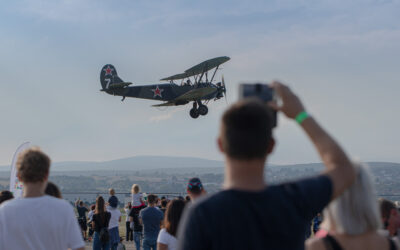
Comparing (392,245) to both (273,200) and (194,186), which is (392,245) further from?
(194,186)

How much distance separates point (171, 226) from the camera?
5.49 meters

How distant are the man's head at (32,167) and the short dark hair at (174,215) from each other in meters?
2.22

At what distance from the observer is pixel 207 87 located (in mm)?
29297

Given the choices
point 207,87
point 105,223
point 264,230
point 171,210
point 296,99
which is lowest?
point 105,223

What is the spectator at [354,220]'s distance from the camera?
2566 millimetres

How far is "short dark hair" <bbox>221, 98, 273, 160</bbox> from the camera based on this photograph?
6.90 feet

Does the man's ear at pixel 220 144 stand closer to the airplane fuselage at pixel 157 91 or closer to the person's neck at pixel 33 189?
the person's neck at pixel 33 189

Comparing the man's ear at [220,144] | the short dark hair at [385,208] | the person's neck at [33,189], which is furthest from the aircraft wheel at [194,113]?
the man's ear at [220,144]

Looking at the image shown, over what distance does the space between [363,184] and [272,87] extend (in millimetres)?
738

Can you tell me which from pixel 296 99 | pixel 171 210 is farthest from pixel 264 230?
pixel 171 210

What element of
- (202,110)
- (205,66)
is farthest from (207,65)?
(202,110)

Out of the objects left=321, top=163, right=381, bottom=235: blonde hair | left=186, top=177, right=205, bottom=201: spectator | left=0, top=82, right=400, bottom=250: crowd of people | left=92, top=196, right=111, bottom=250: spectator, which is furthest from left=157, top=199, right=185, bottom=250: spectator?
left=92, top=196, right=111, bottom=250: spectator

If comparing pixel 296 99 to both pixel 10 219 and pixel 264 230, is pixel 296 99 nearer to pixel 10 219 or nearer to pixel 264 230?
pixel 264 230

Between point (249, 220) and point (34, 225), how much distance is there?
1874 mm
